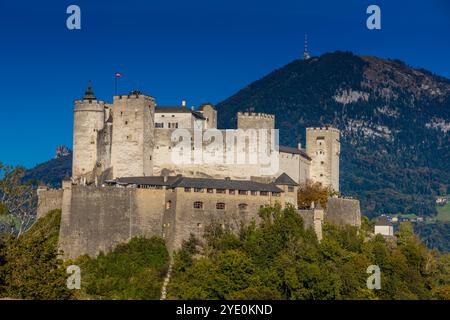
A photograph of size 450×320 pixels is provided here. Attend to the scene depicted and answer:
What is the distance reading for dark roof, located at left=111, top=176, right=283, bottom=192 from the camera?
71438mm

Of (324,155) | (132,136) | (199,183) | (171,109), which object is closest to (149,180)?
(199,183)

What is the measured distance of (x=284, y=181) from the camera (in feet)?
246

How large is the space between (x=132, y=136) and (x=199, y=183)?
6993 mm

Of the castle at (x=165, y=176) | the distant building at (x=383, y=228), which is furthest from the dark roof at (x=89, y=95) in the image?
the distant building at (x=383, y=228)

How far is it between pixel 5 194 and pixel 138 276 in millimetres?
10192

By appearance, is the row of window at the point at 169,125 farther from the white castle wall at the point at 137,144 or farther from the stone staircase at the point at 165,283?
the stone staircase at the point at 165,283

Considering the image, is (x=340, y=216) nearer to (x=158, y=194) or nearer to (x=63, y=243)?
(x=158, y=194)

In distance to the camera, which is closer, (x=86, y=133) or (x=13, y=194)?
(x=13, y=194)

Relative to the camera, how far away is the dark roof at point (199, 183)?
71438mm

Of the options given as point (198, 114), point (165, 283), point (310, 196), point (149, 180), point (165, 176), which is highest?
point (198, 114)

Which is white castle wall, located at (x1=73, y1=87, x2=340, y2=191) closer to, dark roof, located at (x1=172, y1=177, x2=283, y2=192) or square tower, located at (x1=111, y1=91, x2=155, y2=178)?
square tower, located at (x1=111, y1=91, x2=155, y2=178)

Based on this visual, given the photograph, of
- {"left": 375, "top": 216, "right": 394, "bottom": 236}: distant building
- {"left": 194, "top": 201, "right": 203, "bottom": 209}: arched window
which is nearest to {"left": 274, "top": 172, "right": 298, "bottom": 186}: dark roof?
{"left": 194, "top": 201, "right": 203, "bottom": 209}: arched window

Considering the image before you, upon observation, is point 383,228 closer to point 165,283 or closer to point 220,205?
point 220,205

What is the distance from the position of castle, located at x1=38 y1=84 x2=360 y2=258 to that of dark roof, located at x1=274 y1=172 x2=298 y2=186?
63 millimetres
